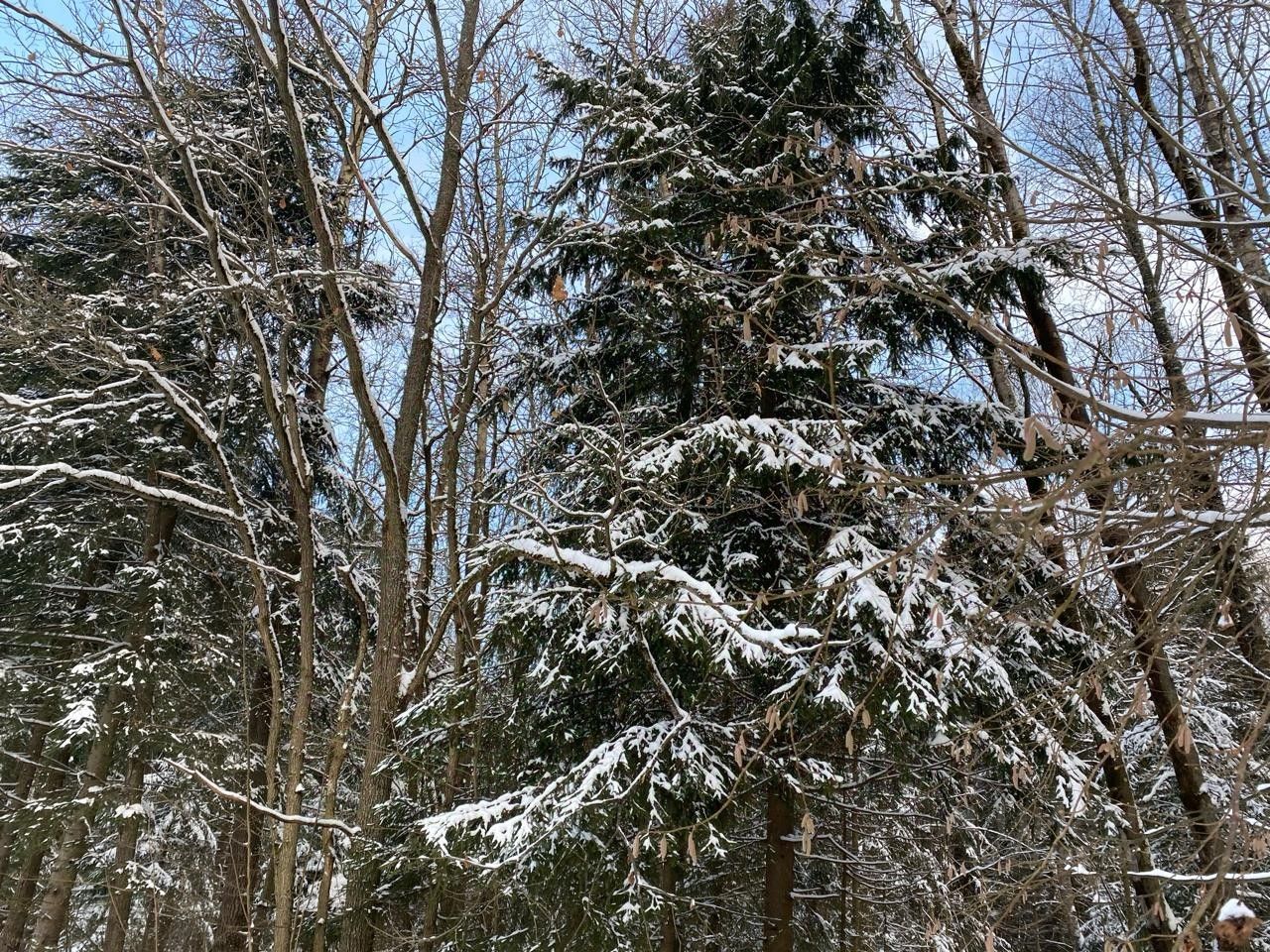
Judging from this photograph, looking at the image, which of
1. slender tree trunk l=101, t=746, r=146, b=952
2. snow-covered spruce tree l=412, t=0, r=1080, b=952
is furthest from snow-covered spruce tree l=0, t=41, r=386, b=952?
snow-covered spruce tree l=412, t=0, r=1080, b=952

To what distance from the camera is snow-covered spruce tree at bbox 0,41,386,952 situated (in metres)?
7.53

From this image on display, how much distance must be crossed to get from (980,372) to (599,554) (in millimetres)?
3819

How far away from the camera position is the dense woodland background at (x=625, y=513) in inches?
181

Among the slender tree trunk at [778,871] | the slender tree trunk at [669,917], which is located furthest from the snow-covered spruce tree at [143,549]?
the slender tree trunk at [778,871]

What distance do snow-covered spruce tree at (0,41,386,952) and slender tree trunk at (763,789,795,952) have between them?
4.56m

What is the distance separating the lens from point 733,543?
6.04 m

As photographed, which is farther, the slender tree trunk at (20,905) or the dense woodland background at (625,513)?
the slender tree trunk at (20,905)

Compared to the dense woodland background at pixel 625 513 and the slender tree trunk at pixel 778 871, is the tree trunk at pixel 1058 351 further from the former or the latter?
the slender tree trunk at pixel 778 871

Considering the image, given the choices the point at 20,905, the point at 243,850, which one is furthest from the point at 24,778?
the point at 243,850

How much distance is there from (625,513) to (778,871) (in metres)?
2.92

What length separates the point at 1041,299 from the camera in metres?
5.89

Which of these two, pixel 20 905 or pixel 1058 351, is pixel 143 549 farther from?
pixel 1058 351

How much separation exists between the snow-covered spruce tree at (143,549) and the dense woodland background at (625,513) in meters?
0.07

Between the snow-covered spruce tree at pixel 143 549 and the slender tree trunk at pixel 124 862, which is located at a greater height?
the snow-covered spruce tree at pixel 143 549
